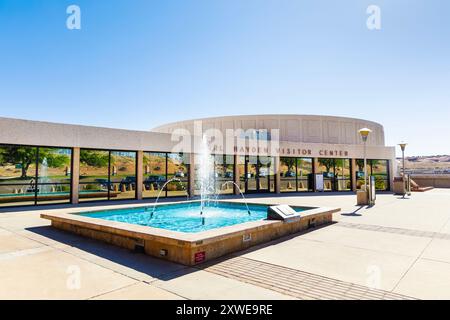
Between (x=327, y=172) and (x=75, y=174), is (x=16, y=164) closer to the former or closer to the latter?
(x=75, y=174)

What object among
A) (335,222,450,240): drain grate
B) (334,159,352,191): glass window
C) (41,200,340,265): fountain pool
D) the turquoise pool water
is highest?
(334,159,352,191): glass window

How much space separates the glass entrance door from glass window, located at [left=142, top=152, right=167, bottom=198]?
26.4 feet

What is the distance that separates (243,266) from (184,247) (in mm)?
1291

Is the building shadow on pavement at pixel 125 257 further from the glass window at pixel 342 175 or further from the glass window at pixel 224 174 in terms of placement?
the glass window at pixel 342 175

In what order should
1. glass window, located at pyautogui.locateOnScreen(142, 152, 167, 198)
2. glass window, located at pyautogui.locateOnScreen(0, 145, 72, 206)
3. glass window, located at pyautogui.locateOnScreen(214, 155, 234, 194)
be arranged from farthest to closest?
1. glass window, located at pyautogui.locateOnScreen(214, 155, 234, 194)
2. glass window, located at pyautogui.locateOnScreen(142, 152, 167, 198)
3. glass window, located at pyautogui.locateOnScreen(0, 145, 72, 206)

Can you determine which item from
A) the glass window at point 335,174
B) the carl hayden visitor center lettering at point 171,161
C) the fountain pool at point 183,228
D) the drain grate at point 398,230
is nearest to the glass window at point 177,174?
the carl hayden visitor center lettering at point 171,161

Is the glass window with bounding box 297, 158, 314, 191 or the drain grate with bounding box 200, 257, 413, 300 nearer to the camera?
the drain grate with bounding box 200, 257, 413, 300

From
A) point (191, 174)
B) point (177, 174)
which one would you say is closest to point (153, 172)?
point (177, 174)

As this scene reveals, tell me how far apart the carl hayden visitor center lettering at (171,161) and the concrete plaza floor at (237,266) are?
868cm

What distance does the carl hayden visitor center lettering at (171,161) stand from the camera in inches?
663

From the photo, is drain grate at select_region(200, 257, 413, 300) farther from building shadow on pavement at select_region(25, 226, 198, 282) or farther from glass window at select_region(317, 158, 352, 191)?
glass window at select_region(317, 158, 352, 191)

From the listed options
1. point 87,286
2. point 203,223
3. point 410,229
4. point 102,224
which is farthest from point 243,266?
Result: point 410,229

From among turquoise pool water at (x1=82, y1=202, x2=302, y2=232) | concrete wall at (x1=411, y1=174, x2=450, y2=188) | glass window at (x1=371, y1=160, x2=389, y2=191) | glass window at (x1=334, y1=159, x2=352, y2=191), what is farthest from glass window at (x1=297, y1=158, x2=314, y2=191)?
concrete wall at (x1=411, y1=174, x2=450, y2=188)

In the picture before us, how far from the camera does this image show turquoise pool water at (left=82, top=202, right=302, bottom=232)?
34.5 feet
